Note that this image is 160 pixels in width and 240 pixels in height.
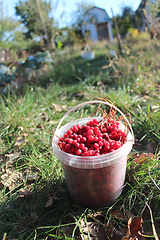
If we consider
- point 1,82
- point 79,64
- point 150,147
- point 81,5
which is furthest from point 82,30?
point 150,147

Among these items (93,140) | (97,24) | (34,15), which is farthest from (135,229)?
(97,24)

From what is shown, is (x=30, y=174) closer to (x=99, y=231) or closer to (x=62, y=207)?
(x=62, y=207)

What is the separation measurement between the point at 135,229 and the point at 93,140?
1.97 feet

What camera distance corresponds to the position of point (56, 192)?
4.61 ft

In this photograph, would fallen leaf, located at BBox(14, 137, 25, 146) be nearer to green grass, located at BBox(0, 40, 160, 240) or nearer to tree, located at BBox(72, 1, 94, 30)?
green grass, located at BBox(0, 40, 160, 240)

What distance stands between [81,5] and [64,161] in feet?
51.4

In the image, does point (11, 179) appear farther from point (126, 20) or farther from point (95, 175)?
point (126, 20)

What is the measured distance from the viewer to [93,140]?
112 cm

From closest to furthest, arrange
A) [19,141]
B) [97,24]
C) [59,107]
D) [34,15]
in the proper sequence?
[19,141] → [59,107] → [34,15] → [97,24]

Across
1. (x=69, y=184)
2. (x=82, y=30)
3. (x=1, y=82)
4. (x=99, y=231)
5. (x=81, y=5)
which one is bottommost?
(x=99, y=231)

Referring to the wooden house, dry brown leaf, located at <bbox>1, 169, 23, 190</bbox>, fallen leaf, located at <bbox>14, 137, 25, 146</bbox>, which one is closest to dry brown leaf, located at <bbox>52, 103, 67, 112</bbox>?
fallen leaf, located at <bbox>14, 137, 25, 146</bbox>

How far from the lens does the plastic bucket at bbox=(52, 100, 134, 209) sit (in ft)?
3.44

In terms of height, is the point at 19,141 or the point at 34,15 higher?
the point at 34,15

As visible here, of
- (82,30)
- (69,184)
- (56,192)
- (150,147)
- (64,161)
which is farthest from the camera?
(82,30)
